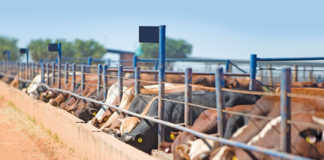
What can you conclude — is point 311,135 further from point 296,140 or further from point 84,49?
point 84,49

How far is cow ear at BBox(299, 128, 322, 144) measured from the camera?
355cm

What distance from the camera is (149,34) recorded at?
19.2 feet

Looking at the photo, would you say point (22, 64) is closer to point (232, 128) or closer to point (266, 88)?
point (266, 88)

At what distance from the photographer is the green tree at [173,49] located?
80812 millimetres

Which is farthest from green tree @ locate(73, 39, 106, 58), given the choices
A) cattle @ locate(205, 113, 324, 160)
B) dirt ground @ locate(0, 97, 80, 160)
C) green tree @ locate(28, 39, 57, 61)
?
cattle @ locate(205, 113, 324, 160)

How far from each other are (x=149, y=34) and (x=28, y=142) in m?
4.16

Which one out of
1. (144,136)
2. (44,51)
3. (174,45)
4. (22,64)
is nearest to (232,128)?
(144,136)

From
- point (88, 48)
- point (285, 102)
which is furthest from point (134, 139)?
point (88, 48)

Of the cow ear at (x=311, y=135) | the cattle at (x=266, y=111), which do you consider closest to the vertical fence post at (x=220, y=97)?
the cattle at (x=266, y=111)

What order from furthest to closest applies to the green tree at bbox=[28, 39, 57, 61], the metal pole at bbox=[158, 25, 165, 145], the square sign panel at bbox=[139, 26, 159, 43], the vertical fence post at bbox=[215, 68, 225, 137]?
the green tree at bbox=[28, 39, 57, 61], the square sign panel at bbox=[139, 26, 159, 43], the metal pole at bbox=[158, 25, 165, 145], the vertical fence post at bbox=[215, 68, 225, 137]

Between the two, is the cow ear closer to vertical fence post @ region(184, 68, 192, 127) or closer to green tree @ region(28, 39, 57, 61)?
vertical fence post @ region(184, 68, 192, 127)

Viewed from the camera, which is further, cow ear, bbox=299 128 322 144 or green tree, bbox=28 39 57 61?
green tree, bbox=28 39 57 61

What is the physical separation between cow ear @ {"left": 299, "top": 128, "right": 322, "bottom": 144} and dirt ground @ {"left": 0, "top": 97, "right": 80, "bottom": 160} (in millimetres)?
4252

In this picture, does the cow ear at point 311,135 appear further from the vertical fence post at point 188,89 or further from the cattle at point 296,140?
the vertical fence post at point 188,89
